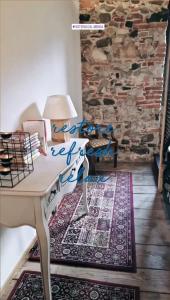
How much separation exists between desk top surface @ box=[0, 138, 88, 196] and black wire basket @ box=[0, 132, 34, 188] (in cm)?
5

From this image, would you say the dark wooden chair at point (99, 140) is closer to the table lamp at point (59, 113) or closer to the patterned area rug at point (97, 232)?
the patterned area rug at point (97, 232)

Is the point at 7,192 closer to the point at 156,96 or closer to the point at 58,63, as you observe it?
the point at 58,63

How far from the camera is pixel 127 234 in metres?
2.31

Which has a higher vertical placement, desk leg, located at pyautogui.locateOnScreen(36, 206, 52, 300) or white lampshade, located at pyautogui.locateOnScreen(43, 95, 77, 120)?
white lampshade, located at pyautogui.locateOnScreen(43, 95, 77, 120)

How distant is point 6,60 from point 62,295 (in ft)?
5.51

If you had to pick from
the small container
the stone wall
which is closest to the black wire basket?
the small container

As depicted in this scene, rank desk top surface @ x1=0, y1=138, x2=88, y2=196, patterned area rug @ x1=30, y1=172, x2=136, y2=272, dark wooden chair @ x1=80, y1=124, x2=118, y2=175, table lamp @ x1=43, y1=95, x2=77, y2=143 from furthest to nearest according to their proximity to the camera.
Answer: dark wooden chair @ x1=80, y1=124, x2=118, y2=175 < table lamp @ x1=43, y1=95, x2=77, y2=143 < patterned area rug @ x1=30, y1=172, x2=136, y2=272 < desk top surface @ x1=0, y1=138, x2=88, y2=196

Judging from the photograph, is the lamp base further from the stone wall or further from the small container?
the stone wall

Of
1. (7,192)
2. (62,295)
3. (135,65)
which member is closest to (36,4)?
(7,192)

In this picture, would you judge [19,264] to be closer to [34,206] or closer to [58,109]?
[34,206]

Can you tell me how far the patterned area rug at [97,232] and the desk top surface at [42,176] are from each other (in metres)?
0.85

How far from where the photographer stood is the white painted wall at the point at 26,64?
5.63ft

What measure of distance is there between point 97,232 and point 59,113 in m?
1.19

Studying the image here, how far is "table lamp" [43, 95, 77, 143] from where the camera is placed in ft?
6.96
